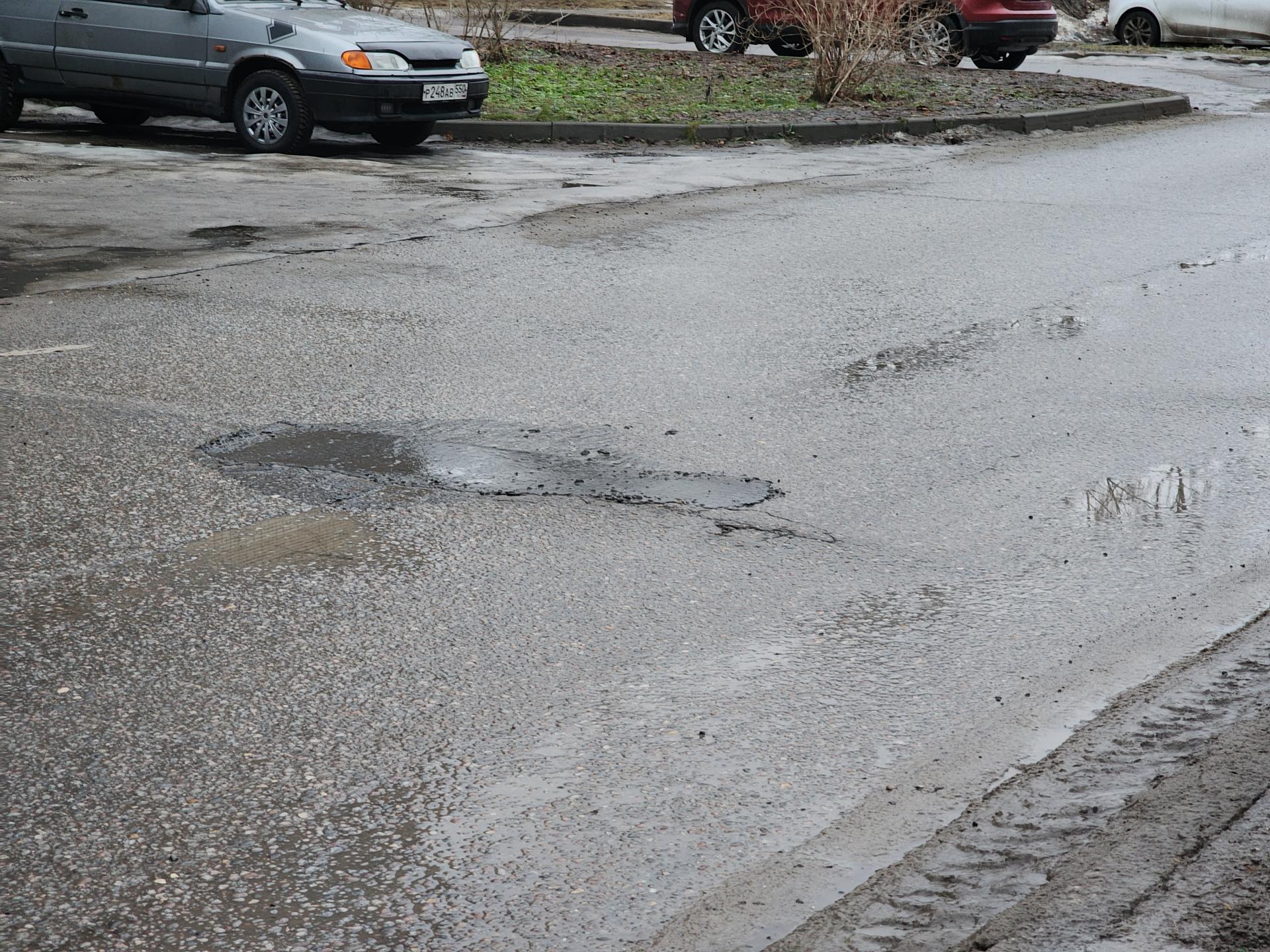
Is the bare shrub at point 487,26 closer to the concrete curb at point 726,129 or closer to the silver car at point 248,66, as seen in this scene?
the concrete curb at point 726,129

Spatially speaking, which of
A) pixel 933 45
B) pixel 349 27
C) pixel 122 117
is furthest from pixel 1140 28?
pixel 122 117

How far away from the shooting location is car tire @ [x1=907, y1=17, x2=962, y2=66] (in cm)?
1891

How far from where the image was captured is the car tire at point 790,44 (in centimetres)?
2033

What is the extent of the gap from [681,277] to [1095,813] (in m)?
5.80

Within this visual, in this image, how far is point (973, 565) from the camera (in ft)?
14.8

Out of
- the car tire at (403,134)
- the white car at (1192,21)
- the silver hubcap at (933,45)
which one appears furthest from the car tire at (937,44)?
the white car at (1192,21)

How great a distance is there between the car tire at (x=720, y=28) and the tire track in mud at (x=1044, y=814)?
1826 cm

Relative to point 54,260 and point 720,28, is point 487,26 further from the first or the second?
point 54,260

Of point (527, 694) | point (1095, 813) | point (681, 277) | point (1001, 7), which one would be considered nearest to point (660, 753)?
point (527, 694)

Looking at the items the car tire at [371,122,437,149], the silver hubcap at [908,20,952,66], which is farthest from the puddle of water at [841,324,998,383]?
the silver hubcap at [908,20,952,66]

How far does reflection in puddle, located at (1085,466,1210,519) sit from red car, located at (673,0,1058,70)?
14.1 m

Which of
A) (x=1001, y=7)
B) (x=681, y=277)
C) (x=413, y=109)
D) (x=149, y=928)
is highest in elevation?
(x=1001, y=7)

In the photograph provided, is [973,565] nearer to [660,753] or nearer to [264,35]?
[660,753]

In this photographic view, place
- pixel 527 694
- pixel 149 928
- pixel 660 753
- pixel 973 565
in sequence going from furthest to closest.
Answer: pixel 973 565
pixel 527 694
pixel 660 753
pixel 149 928
